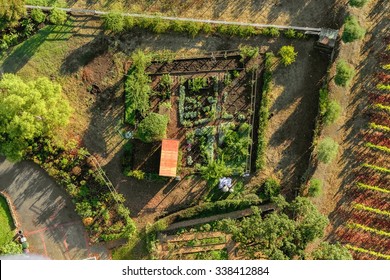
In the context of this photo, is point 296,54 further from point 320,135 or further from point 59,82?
point 59,82

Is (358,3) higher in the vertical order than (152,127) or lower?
higher

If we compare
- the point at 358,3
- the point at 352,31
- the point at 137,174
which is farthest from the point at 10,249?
the point at 358,3

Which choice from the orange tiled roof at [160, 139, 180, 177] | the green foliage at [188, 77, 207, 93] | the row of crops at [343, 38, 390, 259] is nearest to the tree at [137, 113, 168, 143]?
the orange tiled roof at [160, 139, 180, 177]

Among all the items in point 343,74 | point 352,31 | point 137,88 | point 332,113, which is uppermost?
point 352,31

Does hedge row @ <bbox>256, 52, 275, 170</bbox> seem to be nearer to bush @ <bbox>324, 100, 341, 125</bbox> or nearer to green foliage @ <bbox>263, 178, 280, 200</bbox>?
green foliage @ <bbox>263, 178, 280, 200</bbox>

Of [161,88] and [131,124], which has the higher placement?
[161,88]

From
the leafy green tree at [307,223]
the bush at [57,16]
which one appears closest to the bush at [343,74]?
the leafy green tree at [307,223]

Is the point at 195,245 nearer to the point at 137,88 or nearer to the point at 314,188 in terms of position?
the point at 314,188
